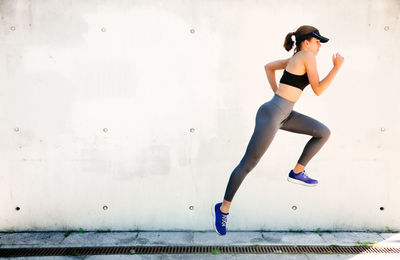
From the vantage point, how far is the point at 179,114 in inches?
168

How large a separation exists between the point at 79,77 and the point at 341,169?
4.00m

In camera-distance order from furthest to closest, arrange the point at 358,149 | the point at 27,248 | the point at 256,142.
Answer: the point at 358,149 < the point at 27,248 < the point at 256,142

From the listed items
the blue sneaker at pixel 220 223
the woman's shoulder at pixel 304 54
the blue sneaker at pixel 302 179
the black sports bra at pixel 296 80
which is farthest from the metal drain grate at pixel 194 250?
the woman's shoulder at pixel 304 54

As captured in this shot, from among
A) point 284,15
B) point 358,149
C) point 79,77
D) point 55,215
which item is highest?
point 284,15

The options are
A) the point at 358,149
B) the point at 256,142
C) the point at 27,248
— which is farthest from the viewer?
the point at 358,149

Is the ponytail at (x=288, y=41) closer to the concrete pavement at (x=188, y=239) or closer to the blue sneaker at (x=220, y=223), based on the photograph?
the blue sneaker at (x=220, y=223)

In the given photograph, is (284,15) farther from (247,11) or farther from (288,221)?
(288,221)

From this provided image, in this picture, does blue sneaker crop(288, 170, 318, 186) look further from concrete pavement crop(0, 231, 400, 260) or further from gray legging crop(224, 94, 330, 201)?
concrete pavement crop(0, 231, 400, 260)

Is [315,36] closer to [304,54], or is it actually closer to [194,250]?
[304,54]

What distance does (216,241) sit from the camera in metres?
4.16

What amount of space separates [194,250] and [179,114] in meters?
1.85

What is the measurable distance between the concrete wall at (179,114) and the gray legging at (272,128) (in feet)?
4.65

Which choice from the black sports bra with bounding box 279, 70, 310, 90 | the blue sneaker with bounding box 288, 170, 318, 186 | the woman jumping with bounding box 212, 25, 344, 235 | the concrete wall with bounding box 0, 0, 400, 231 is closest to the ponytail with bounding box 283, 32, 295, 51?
the woman jumping with bounding box 212, 25, 344, 235

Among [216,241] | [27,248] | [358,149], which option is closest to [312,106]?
[358,149]
